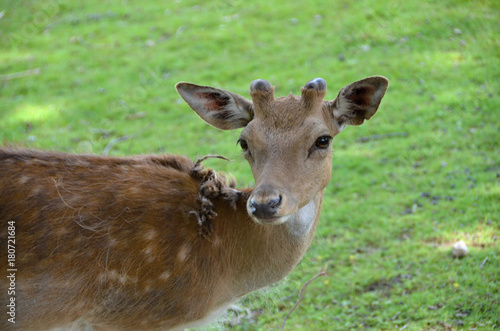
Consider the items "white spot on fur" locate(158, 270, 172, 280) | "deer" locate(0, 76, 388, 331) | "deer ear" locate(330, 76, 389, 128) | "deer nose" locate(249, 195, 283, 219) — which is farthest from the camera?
"deer ear" locate(330, 76, 389, 128)

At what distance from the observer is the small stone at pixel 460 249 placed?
248 inches

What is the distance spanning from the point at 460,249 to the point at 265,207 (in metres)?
3.21

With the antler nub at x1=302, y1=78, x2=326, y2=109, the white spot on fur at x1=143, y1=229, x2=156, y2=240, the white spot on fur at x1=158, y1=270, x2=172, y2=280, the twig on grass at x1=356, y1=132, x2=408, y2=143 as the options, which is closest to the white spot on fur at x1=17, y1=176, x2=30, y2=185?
the white spot on fur at x1=143, y1=229, x2=156, y2=240

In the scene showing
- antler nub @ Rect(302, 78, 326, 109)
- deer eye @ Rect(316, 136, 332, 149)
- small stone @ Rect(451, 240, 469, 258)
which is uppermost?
antler nub @ Rect(302, 78, 326, 109)

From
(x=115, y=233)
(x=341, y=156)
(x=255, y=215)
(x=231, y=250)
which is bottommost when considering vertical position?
(x=341, y=156)

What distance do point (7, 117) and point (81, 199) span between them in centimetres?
664

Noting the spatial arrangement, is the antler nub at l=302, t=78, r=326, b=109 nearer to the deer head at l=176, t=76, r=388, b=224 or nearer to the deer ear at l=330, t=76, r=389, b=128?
the deer head at l=176, t=76, r=388, b=224

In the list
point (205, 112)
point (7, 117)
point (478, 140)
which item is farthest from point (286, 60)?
point (205, 112)

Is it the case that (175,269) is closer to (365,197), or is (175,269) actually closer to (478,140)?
(365,197)

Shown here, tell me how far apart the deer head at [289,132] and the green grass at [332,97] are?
5.66ft

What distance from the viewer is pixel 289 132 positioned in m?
4.57

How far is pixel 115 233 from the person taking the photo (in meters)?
4.57

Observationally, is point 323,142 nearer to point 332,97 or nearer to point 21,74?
point 332,97

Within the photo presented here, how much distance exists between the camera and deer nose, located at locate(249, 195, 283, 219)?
409cm
